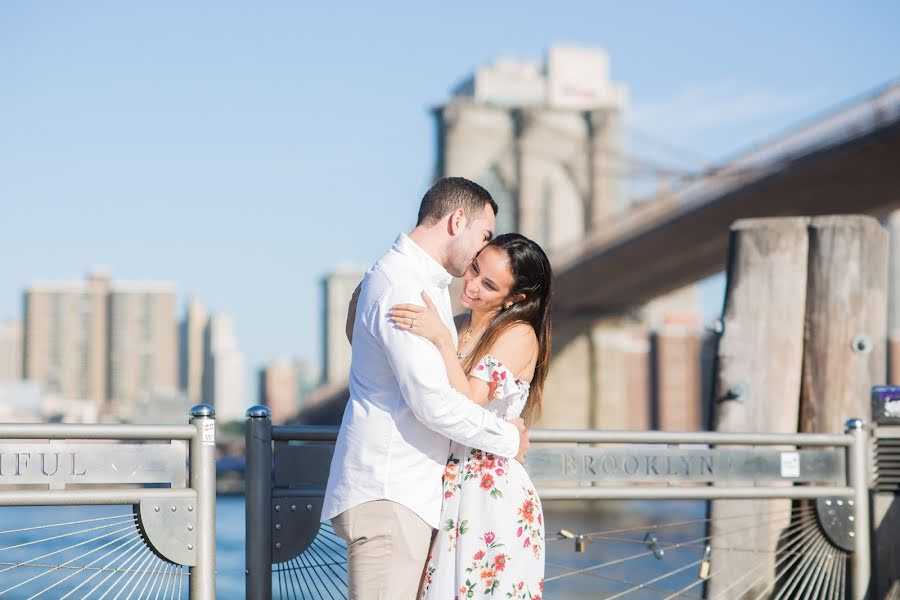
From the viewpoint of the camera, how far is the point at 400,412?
240 cm

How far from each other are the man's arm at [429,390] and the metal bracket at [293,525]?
21.9 inches

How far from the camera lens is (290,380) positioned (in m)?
90.6

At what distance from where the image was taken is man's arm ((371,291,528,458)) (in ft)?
7.57

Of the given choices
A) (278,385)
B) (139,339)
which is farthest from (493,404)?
(139,339)

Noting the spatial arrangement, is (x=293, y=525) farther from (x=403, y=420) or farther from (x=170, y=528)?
(x=403, y=420)

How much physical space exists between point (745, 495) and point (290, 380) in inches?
3476

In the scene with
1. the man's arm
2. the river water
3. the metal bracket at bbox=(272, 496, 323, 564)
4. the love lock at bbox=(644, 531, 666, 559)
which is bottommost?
the river water

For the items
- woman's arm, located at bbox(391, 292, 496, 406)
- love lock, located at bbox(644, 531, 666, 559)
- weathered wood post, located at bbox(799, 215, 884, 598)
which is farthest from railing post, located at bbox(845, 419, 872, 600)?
woman's arm, located at bbox(391, 292, 496, 406)

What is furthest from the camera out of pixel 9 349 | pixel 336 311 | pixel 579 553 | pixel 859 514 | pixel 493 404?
pixel 9 349

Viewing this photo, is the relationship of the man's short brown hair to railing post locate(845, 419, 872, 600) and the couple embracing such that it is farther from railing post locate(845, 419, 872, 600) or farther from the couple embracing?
railing post locate(845, 419, 872, 600)

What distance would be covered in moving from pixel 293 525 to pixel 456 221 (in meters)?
0.82

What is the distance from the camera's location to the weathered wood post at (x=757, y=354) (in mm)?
3867

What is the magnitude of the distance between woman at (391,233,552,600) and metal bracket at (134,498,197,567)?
1.80 ft

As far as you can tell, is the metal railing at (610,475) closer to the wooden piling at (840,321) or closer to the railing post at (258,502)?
the railing post at (258,502)
